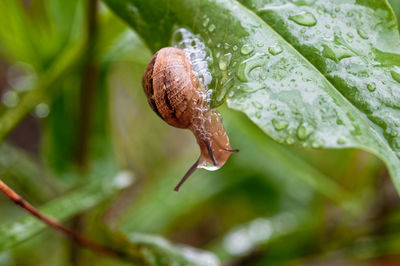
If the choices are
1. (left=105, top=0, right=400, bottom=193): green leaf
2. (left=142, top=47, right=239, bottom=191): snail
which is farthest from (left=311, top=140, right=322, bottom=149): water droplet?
(left=142, top=47, right=239, bottom=191): snail

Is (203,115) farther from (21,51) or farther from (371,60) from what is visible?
(21,51)

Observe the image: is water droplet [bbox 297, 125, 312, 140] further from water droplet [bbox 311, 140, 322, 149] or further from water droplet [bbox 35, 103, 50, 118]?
water droplet [bbox 35, 103, 50, 118]

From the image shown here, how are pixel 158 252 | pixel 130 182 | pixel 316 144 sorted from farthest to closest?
pixel 130 182 < pixel 158 252 < pixel 316 144

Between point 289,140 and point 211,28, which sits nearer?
point 289,140

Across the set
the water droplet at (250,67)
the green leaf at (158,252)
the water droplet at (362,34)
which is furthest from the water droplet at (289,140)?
the green leaf at (158,252)

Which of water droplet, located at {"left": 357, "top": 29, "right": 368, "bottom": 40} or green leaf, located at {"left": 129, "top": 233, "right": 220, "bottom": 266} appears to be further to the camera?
green leaf, located at {"left": 129, "top": 233, "right": 220, "bottom": 266}

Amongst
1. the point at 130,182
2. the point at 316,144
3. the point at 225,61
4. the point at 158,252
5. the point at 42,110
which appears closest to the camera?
the point at 316,144

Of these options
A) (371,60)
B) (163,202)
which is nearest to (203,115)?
(371,60)

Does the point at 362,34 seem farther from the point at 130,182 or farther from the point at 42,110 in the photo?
the point at 42,110

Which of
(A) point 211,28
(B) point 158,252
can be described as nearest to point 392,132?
(A) point 211,28
